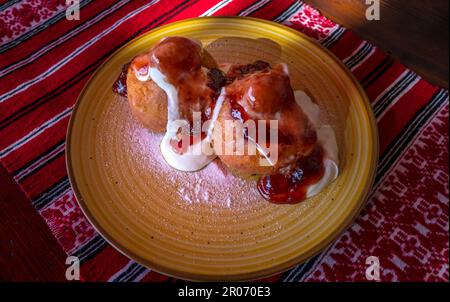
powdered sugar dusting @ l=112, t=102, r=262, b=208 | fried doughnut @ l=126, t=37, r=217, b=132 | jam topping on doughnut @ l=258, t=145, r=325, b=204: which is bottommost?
jam topping on doughnut @ l=258, t=145, r=325, b=204

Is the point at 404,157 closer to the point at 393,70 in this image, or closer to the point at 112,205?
the point at 393,70

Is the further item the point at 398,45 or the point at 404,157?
the point at 398,45

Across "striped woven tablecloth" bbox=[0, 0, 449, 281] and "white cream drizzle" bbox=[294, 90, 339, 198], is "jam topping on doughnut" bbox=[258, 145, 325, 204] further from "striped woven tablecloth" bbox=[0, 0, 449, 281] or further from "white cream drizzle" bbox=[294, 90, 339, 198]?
"striped woven tablecloth" bbox=[0, 0, 449, 281]

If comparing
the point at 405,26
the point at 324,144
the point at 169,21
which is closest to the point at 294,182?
the point at 324,144

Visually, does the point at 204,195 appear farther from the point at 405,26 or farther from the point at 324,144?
the point at 405,26

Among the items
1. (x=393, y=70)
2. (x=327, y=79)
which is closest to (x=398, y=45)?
(x=393, y=70)

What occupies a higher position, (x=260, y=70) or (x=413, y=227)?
(x=260, y=70)

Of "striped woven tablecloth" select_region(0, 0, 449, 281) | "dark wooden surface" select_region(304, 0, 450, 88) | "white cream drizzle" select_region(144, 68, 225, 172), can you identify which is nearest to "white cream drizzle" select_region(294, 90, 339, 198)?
"striped woven tablecloth" select_region(0, 0, 449, 281)
